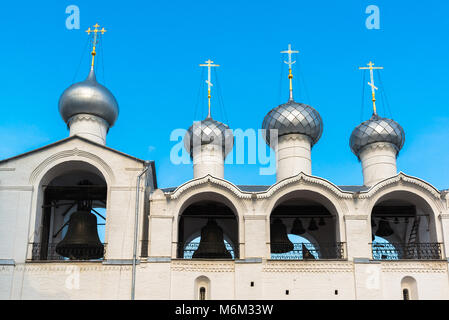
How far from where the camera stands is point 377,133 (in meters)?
19.5

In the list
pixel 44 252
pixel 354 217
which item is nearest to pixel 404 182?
pixel 354 217

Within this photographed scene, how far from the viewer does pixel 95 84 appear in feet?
62.7

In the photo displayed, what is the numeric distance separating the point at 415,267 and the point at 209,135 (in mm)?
6968

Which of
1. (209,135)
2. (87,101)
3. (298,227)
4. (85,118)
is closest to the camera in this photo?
(298,227)

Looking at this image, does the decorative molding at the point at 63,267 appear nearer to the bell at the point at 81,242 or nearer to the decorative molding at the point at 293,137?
the bell at the point at 81,242

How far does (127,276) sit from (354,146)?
27.7 ft

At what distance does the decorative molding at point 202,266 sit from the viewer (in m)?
15.4

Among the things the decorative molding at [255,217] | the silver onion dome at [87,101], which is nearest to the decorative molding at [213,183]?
the decorative molding at [255,217]

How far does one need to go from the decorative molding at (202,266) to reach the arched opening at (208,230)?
20.3 inches

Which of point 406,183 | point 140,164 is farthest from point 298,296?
point 140,164

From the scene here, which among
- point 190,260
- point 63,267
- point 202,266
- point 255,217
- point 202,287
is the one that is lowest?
point 202,287

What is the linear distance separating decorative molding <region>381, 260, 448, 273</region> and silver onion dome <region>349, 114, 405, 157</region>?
16.1 ft

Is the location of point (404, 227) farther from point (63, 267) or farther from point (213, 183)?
point (63, 267)

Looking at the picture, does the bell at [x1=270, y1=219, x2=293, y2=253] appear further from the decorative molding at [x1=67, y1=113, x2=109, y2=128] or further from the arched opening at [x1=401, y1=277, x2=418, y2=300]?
the decorative molding at [x1=67, y1=113, x2=109, y2=128]
